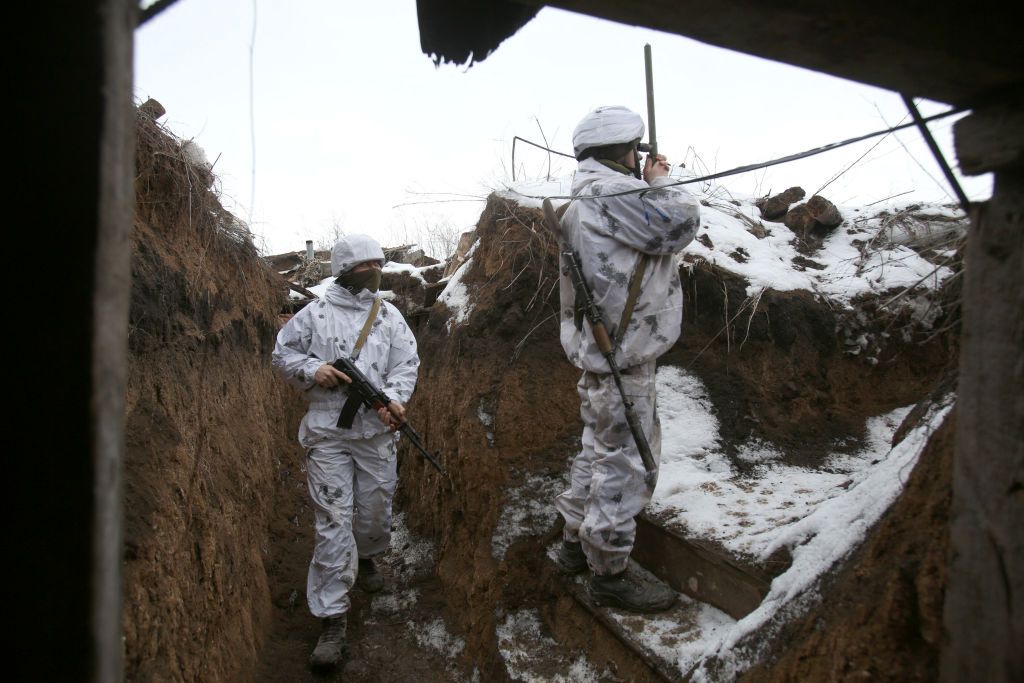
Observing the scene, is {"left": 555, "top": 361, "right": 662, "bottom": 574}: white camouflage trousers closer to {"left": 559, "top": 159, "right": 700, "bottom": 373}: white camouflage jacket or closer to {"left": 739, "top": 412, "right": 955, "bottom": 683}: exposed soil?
{"left": 559, "top": 159, "right": 700, "bottom": 373}: white camouflage jacket

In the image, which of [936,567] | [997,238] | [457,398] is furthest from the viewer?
[457,398]

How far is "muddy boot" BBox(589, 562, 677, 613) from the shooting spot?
341 centimetres

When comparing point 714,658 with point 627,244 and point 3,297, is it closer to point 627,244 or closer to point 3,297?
point 627,244

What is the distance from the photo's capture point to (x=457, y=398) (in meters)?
5.64

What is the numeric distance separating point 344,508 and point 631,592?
6.15 ft

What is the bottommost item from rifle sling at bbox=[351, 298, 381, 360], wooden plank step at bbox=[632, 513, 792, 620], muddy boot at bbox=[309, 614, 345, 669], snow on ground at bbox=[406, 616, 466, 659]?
snow on ground at bbox=[406, 616, 466, 659]

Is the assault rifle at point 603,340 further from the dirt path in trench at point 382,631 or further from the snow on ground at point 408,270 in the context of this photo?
the snow on ground at point 408,270

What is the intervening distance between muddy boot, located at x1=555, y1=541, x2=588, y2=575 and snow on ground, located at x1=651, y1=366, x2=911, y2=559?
0.48 m

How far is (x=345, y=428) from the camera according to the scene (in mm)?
4336

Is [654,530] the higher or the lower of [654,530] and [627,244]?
the lower

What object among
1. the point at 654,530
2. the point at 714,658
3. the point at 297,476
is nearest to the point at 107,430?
the point at 714,658

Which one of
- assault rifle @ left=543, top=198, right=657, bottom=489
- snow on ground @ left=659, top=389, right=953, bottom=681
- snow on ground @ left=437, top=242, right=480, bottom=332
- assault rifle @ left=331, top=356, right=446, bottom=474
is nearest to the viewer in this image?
snow on ground @ left=659, top=389, right=953, bottom=681

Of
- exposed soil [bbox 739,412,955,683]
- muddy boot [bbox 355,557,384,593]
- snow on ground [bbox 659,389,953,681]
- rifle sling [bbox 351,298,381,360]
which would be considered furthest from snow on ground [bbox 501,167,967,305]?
muddy boot [bbox 355,557,384,593]

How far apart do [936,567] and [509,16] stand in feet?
6.22
